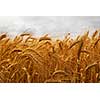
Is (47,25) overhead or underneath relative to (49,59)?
overhead

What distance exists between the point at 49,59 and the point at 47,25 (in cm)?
28

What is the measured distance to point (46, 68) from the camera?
2.73 meters

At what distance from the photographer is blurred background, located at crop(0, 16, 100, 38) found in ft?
8.86

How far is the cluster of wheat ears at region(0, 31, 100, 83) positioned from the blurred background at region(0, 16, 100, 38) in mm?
44

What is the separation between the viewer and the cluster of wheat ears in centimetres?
271

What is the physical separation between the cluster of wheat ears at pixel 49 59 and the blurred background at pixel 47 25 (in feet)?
0.15

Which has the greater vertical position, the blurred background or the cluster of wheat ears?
the blurred background

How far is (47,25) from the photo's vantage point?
2703 millimetres
